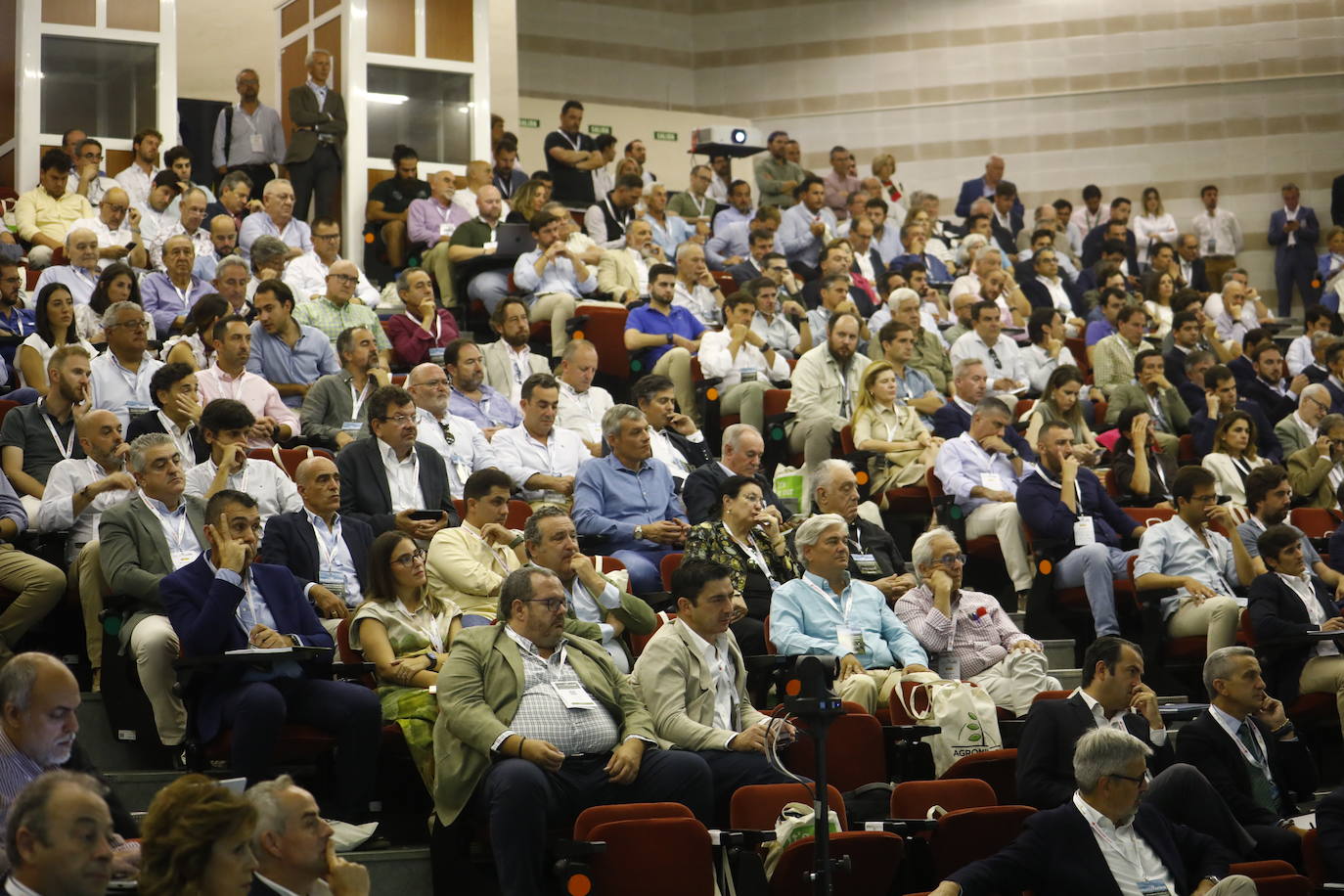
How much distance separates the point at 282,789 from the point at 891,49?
14.4m

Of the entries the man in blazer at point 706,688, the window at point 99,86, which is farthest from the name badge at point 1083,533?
the window at point 99,86

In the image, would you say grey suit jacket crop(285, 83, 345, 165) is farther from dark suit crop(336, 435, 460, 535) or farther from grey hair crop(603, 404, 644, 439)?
dark suit crop(336, 435, 460, 535)

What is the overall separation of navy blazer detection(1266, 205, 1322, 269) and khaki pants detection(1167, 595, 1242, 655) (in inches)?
357

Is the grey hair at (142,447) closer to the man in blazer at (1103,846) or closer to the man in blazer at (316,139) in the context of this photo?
the man in blazer at (1103,846)

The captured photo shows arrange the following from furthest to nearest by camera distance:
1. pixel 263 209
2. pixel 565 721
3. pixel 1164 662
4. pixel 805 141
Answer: pixel 805 141 → pixel 263 209 → pixel 1164 662 → pixel 565 721

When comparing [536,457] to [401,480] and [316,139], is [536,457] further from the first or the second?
[316,139]

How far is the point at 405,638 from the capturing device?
191 inches

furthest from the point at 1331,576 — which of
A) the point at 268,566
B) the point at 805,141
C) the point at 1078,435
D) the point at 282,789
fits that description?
the point at 805,141

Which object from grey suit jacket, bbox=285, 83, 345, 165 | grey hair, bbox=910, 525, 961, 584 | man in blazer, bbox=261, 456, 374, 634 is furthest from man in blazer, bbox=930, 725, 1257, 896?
grey suit jacket, bbox=285, 83, 345, 165

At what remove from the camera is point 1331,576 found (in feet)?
22.0

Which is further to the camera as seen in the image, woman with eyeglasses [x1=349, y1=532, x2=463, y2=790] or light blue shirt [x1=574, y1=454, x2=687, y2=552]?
light blue shirt [x1=574, y1=454, x2=687, y2=552]

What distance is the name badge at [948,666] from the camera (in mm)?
5738

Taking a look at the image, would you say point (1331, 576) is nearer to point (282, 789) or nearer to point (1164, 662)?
point (1164, 662)

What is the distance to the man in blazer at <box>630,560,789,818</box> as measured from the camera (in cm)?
462
